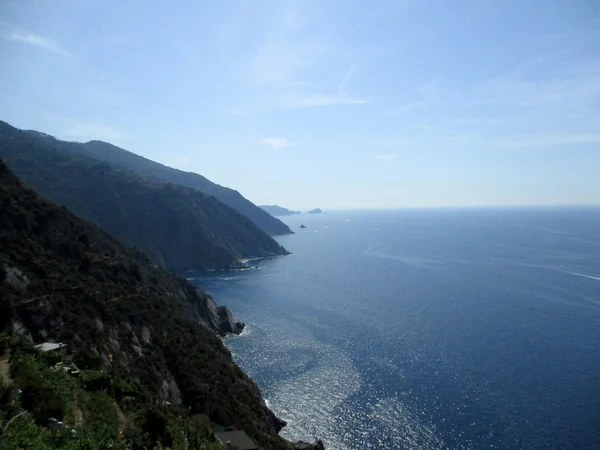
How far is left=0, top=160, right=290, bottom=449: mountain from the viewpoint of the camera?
19.7 metres

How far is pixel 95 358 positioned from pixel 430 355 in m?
58.2

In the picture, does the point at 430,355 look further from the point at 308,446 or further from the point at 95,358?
the point at 95,358

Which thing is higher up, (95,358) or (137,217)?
(137,217)

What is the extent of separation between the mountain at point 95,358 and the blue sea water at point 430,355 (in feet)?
36.1

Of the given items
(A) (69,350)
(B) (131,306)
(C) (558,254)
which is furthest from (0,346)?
(C) (558,254)

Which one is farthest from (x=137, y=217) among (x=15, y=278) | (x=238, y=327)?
(x=15, y=278)

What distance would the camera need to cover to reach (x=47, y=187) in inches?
6959

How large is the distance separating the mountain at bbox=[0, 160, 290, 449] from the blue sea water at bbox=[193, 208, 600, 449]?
36.1 ft

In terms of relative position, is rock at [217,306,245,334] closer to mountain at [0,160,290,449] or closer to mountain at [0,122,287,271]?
mountain at [0,160,290,449]

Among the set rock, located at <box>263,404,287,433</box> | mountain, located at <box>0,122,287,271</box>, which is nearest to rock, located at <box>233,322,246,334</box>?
rock, located at <box>263,404,287,433</box>

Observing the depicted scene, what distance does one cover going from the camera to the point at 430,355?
241 ft

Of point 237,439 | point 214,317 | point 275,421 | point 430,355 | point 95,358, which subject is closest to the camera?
point 95,358

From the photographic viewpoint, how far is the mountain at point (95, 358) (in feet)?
64.6

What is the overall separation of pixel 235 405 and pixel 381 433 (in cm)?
1872
